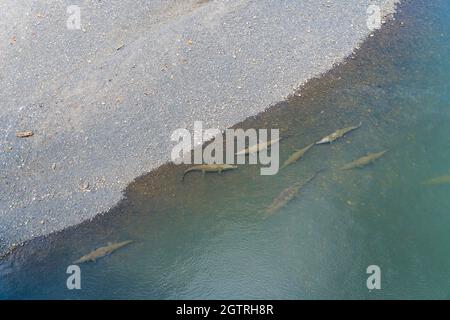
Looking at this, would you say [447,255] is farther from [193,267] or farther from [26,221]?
[26,221]

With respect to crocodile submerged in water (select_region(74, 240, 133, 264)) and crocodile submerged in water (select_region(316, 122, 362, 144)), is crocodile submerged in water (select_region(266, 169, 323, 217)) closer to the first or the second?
crocodile submerged in water (select_region(316, 122, 362, 144))

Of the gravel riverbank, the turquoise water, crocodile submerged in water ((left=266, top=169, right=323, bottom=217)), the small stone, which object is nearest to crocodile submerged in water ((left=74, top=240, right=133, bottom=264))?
the turquoise water

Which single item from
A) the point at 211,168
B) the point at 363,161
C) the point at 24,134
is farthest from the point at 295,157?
the point at 24,134

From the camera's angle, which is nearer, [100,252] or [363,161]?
[100,252]

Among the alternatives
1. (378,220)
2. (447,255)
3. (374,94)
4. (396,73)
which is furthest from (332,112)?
(447,255)

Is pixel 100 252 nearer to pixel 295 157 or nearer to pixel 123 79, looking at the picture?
pixel 295 157

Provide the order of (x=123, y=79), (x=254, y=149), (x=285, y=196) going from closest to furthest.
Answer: (x=285, y=196), (x=254, y=149), (x=123, y=79)
